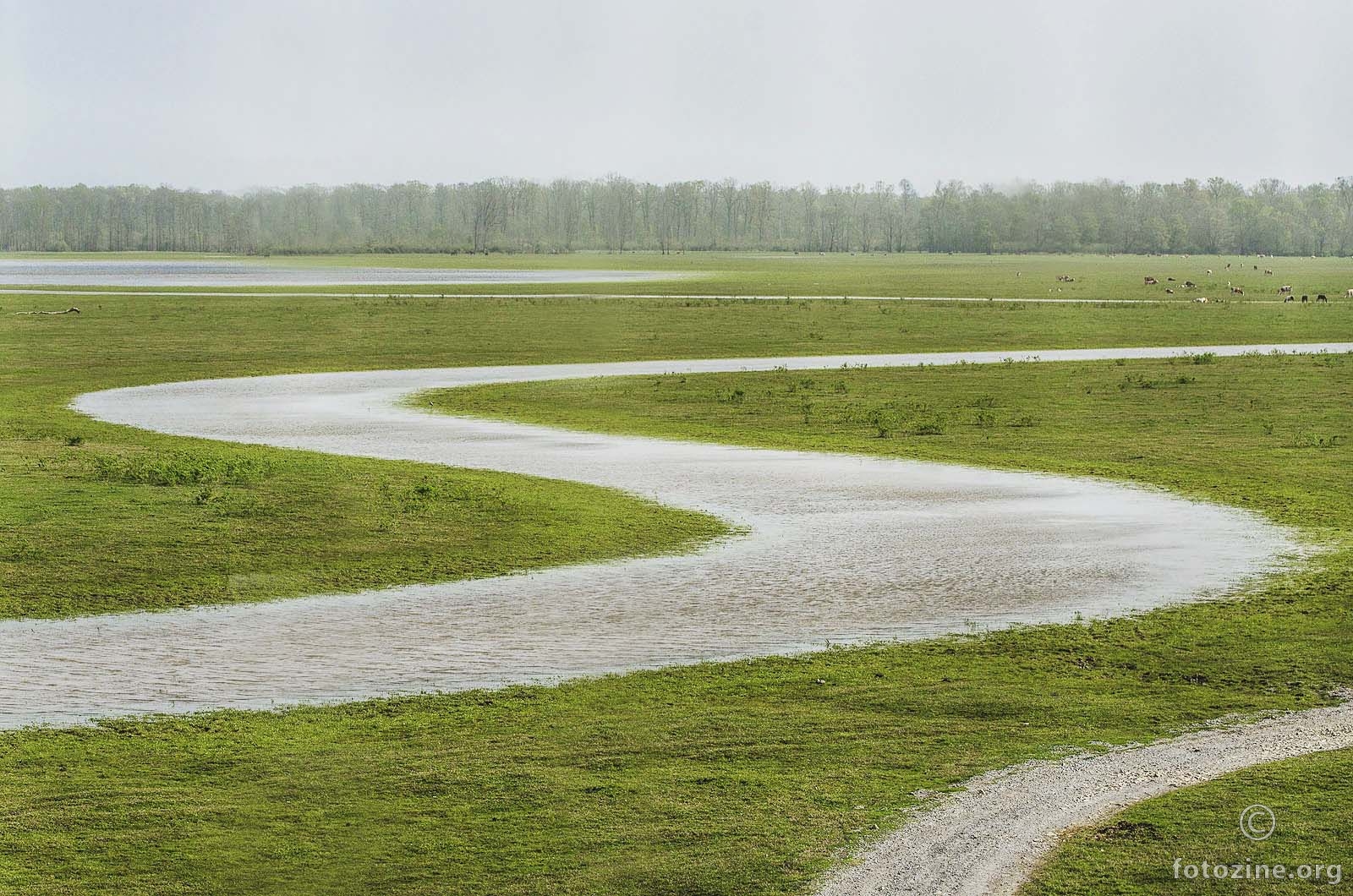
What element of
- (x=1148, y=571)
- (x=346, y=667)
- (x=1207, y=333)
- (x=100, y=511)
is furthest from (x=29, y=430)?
(x=1207, y=333)

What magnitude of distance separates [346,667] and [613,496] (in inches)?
366

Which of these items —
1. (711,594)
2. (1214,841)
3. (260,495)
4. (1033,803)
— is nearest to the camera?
(1214,841)

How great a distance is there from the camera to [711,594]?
15945 millimetres

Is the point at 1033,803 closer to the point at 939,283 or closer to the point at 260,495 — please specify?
the point at 260,495

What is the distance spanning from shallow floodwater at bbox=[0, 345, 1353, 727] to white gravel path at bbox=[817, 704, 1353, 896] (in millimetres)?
3852

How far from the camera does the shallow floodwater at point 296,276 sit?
108562 mm

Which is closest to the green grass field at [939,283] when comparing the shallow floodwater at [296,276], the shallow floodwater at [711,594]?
the shallow floodwater at [296,276]

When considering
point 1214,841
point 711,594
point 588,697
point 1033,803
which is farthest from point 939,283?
point 1214,841

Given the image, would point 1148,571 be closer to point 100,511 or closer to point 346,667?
point 346,667

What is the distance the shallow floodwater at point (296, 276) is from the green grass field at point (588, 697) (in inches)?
2982

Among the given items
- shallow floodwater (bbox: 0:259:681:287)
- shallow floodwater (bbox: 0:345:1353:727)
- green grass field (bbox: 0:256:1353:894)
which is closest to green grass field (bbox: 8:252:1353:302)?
shallow floodwater (bbox: 0:259:681:287)

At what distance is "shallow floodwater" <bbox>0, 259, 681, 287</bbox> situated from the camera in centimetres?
10856

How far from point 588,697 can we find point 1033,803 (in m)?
3.84

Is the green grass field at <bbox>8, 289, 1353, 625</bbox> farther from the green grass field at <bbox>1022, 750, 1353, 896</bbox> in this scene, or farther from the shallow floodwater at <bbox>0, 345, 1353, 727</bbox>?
the green grass field at <bbox>1022, 750, 1353, 896</bbox>
